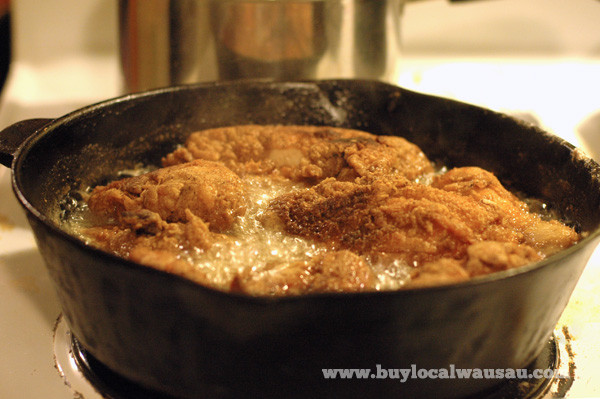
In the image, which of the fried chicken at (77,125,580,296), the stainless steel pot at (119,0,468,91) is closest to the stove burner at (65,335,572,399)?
the fried chicken at (77,125,580,296)

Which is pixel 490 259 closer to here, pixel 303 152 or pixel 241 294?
pixel 241 294

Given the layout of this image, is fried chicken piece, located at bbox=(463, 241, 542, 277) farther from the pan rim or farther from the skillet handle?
the skillet handle

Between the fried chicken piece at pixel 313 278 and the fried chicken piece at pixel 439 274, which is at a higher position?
the fried chicken piece at pixel 439 274

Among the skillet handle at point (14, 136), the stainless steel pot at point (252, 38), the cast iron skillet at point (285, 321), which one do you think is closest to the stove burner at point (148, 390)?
the cast iron skillet at point (285, 321)

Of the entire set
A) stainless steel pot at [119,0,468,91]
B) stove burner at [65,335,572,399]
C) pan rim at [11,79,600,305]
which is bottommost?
stove burner at [65,335,572,399]

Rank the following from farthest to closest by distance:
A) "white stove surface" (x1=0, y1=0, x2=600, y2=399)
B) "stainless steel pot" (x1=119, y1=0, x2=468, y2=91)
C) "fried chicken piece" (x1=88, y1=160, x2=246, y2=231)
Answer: "white stove surface" (x1=0, y1=0, x2=600, y2=399) → "stainless steel pot" (x1=119, y1=0, x2=468, y2=91) → "fried chicken piece" (x1=88, y1=160, x2=246, y2=231)

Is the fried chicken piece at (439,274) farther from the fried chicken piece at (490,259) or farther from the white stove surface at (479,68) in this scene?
the white stove surface at (479,68)
